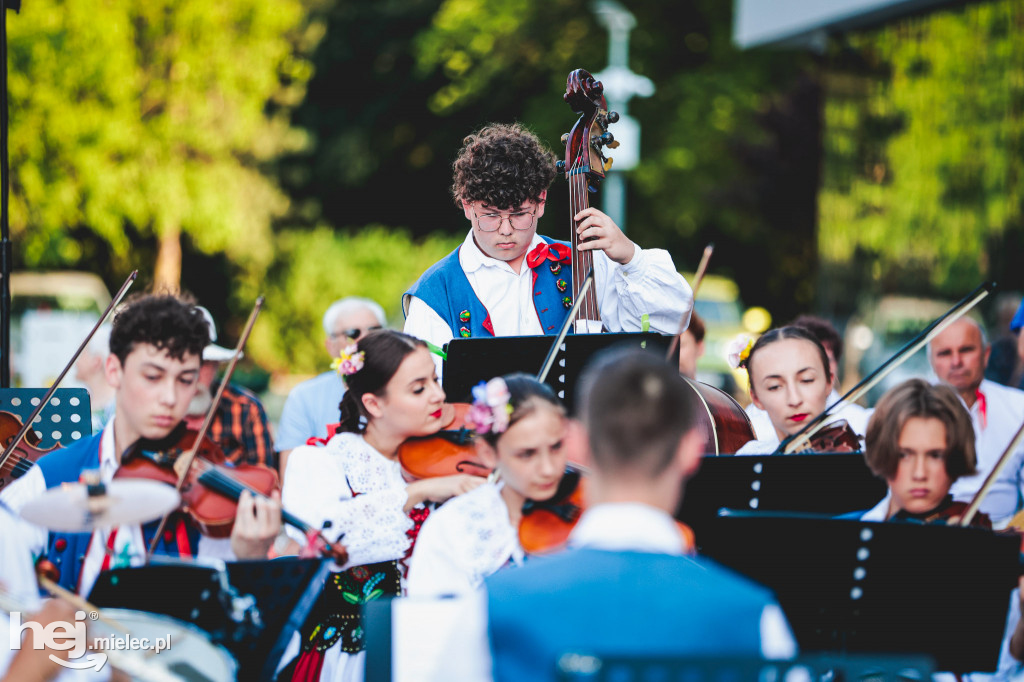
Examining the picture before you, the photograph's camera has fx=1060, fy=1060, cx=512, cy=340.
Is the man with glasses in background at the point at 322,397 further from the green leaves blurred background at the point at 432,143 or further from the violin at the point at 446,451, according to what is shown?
the green leaves blurred background at the point at 432,143

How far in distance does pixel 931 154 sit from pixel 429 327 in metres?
8.13

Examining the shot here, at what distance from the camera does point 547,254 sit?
368cm

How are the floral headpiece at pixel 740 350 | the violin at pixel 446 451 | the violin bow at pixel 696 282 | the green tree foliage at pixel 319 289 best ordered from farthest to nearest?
the green tree foliage at pixel 319 289
the floral headpiece at pixel 740 350
the violin at pixel 446 451
the violin bow at pixel 696 282

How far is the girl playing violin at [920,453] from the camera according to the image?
9.33ft

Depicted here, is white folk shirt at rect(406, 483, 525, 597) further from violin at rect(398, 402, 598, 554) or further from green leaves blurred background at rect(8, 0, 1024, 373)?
green leaves blurred background at rect(8, 0, 1024, 373)

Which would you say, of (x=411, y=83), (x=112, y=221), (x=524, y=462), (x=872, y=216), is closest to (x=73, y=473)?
(x=524, y=462)

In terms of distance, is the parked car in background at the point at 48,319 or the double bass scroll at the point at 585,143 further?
the parked car in background at the point at 48,319

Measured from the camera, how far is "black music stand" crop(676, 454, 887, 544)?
2.80 metres

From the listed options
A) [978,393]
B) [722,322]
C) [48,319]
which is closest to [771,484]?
[978,393]

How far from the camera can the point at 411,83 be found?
1812cm

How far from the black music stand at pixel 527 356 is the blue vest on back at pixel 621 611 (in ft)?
4.42

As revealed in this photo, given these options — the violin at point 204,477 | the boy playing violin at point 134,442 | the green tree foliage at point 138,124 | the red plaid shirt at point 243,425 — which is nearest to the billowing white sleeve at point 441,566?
the violin at point 204,477

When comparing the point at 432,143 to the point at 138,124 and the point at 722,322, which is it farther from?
the point at 722,322

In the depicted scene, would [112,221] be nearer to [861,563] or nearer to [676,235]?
[676,235]
